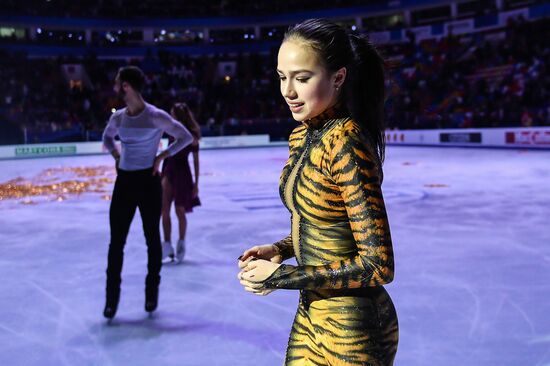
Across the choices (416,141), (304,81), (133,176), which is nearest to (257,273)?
(304,81)

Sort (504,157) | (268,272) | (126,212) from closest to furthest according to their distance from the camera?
(268,272) < (126,212) < (504,157)

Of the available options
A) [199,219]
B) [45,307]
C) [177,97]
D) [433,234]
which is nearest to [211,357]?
[45,307]

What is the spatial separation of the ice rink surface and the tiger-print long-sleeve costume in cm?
201

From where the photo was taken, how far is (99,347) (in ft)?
12.5

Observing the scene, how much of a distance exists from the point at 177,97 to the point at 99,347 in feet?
113

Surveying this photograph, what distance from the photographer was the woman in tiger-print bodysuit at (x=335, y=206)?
4.63ft

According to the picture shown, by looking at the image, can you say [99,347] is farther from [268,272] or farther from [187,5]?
[187,5]

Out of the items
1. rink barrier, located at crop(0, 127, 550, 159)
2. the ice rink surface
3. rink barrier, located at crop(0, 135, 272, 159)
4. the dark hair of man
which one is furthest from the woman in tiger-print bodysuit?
rink barrier, located at crop(0, 135, 272, 159)

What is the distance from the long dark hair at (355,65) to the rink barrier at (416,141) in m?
19.9

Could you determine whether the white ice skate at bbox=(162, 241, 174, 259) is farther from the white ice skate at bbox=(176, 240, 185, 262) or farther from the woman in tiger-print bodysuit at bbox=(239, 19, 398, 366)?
the woman in tiger-print bodysuit at bbox=(239, 19, 398, 366)

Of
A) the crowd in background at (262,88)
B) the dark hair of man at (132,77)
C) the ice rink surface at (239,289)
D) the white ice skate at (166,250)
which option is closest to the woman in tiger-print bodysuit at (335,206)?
the ice rink surface at (239,289)

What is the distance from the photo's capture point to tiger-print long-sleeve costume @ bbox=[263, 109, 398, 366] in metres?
1.41

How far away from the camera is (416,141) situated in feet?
85.9

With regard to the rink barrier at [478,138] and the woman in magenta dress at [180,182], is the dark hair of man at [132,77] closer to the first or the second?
the woman in magenta dress at [180,182]
